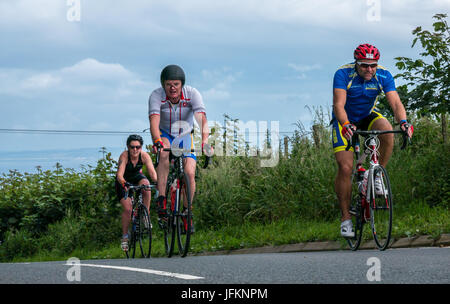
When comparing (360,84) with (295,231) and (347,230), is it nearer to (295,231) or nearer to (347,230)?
(347,230)

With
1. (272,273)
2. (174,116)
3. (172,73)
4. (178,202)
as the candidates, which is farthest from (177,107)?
(272,273)

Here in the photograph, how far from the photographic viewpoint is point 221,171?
1420cm

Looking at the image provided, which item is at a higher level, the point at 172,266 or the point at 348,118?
the point at 348,118

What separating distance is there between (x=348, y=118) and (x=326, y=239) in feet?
8.52

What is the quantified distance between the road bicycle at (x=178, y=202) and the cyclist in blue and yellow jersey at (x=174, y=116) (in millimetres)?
106

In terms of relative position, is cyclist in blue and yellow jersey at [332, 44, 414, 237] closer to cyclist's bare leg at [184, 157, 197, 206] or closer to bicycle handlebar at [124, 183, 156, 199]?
cyclist's bare leg at [184, 157, 197, 206]

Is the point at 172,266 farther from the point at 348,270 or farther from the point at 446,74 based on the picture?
the point at 446,74

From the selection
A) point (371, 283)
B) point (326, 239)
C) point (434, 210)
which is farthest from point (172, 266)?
point (434, 210)

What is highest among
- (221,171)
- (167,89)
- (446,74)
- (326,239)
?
(446,74)

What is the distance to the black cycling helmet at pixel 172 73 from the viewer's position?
8000 mm

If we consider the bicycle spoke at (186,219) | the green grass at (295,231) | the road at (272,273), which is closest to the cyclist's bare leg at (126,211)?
the green grass at (295,231)

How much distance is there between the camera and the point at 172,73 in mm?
8008
